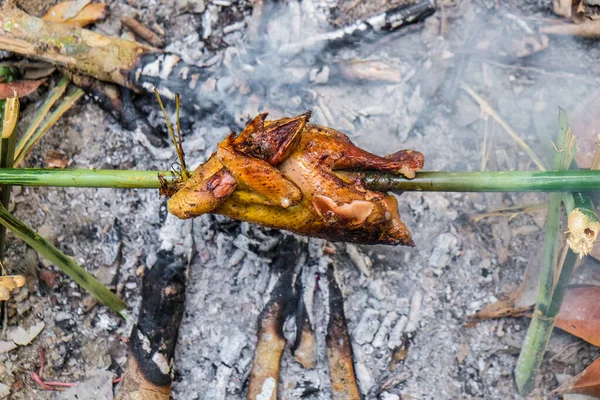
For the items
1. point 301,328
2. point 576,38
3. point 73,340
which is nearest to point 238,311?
point 301,328

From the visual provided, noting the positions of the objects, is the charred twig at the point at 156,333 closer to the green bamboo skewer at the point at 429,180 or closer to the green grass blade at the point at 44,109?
the green bamboo skewer at the point at 429,180

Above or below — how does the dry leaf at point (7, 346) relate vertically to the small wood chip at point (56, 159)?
below

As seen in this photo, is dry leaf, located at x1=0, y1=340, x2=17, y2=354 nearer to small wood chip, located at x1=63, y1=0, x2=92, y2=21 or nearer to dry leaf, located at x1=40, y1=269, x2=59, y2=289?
dry leaf, located at x1=40, y1=269, x2=59, y2=289

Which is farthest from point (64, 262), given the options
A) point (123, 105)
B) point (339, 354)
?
point (339, 354)

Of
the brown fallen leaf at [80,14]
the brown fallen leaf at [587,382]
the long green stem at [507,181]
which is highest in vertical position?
the brown fallen leaf at [80,14]

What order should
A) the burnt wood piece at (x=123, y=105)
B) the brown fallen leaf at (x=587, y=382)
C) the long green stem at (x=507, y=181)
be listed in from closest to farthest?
the long green stem at (x=507, y=181)
the brown fallen leaf at (x=587, y=382)
the burnt wood piece at (x=123, y=105)

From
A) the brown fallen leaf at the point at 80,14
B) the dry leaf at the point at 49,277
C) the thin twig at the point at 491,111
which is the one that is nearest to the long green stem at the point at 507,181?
the thin twig at the point at 491,111

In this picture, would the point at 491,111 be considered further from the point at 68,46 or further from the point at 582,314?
the point at 68,46
